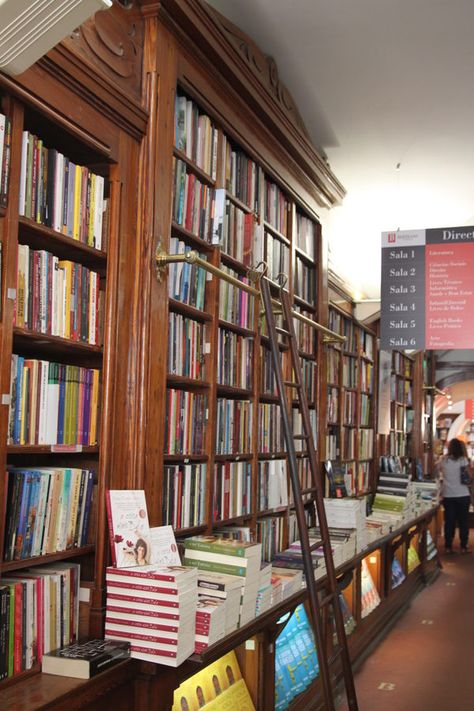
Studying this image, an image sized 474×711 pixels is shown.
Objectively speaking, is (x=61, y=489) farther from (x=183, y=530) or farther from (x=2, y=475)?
(x=183, y=530)

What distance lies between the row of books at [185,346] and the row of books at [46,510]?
74 cm

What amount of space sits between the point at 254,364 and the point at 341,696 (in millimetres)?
2017

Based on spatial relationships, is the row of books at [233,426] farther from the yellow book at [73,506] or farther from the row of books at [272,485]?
the yellow book at [73,506]

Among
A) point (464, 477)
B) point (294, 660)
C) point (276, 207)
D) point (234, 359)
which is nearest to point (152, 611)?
point (234, 359)

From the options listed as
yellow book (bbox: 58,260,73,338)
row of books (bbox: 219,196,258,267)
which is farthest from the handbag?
yellow book (bbox: 58,260,73,338)

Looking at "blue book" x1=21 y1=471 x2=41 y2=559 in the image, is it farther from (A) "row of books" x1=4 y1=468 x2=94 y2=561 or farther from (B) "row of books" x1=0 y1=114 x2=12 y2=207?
(B) "row of books" x1=0 y1=114 x2=12 y2=207

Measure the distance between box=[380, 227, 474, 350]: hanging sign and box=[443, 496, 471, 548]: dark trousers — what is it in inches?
221

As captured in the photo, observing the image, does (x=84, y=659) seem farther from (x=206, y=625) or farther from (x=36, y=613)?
(x=206, y=625)

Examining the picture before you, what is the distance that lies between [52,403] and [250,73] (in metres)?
2.00

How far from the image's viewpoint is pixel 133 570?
7.80 ft

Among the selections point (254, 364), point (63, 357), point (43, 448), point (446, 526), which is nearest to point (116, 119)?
point (63, 357)

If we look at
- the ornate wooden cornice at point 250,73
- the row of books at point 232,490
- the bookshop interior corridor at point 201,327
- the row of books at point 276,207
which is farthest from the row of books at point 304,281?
the row of books at point 232,490

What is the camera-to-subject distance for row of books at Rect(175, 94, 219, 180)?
10.2 ft

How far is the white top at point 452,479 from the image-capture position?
10164 millimetres
